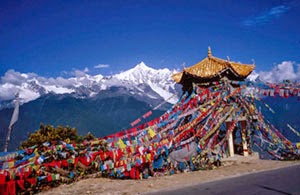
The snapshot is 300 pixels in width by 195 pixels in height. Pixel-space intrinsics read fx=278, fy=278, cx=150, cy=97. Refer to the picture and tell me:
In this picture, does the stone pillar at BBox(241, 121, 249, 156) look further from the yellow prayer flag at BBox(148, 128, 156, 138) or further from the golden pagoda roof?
the yellow prayer flag at BBox(148, 128, 156, 138)

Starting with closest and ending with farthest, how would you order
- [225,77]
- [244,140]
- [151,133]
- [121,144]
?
[121,144], [151,133], [225,77], [244,140]

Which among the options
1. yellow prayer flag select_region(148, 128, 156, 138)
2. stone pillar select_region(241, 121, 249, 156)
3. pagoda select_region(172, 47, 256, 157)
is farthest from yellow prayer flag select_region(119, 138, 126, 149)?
stone pillar select_region(241, 121, 249, 156)

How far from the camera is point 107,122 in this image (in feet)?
581

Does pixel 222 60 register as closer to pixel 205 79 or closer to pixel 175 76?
pixel 205 79

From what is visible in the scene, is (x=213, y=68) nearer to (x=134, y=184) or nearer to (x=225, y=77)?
(x=225, y=77)

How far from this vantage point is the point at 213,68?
77.5 ft

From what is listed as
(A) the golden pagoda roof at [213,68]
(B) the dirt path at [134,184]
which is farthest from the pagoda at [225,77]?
(B) the dirt path at [134,184]

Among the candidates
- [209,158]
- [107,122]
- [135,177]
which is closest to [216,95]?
[209,158]

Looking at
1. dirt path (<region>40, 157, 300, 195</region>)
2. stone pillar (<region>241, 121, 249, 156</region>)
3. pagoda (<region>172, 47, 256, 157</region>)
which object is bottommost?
dirt path (<region>40, 157, 300, 195</region>)

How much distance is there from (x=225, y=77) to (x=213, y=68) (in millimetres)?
1283

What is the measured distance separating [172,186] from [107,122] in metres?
166

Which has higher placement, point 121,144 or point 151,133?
point 151,133

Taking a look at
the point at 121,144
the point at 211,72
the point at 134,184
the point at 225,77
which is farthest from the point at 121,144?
the point at 225,77

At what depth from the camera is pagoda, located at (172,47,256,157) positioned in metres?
22.9
